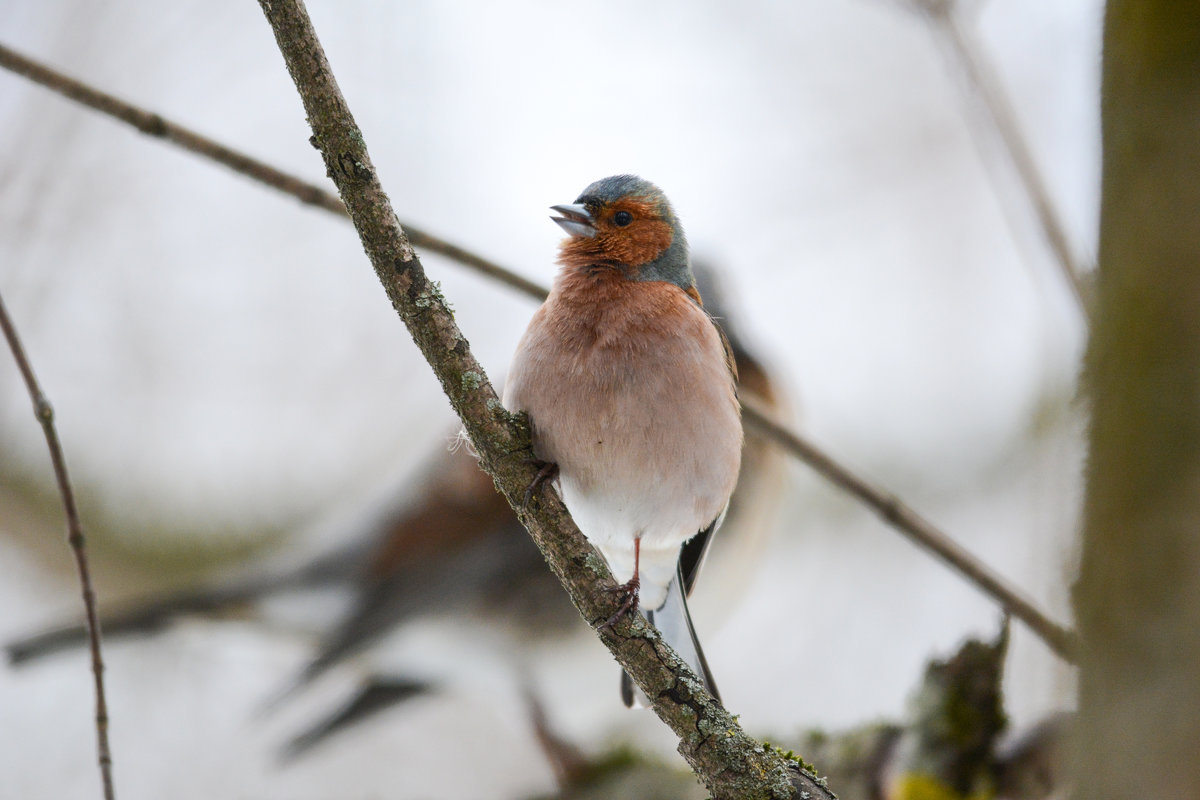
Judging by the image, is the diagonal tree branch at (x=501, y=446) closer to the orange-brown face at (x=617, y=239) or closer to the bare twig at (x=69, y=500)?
the orange-brown face at (x=617, y=239)

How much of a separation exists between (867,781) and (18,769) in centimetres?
446

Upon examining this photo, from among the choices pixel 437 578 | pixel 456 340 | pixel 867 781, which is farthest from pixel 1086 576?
pixel 437 578

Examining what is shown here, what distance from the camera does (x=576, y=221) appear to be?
8.18 feet

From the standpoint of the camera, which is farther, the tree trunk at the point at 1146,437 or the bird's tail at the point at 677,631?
the bird's tail at the point at 677,631

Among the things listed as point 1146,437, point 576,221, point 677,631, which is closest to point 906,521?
point 677,631

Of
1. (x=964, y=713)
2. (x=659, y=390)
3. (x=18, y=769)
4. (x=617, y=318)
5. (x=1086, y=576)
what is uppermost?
(x=18, y=769)

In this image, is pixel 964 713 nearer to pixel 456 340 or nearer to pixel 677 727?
pixel 677 727

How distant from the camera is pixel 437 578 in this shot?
4121 millimetres

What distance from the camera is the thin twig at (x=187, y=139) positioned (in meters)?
2.13

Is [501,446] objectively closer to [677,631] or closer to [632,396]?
[632,396]

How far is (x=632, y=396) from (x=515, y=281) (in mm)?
644

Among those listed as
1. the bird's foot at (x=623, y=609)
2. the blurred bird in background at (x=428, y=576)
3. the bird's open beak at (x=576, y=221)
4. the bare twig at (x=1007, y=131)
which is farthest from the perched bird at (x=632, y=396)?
the blurred bird in background at (x=428, y=576)

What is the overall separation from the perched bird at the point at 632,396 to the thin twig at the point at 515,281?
0.30 meters

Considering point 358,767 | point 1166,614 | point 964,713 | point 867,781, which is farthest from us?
point 358,767
